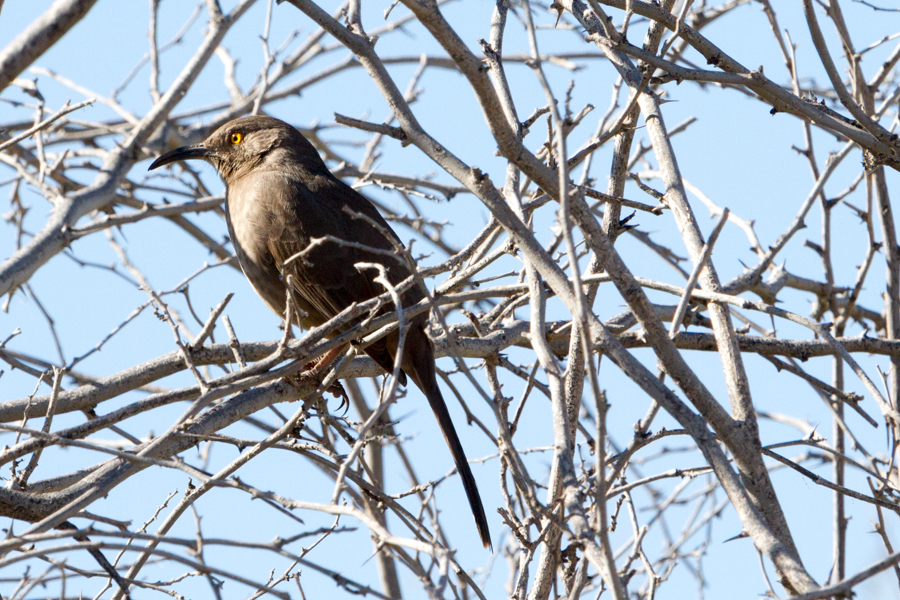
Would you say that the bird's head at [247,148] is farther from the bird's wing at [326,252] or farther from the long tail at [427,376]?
the long tail at [427,376]

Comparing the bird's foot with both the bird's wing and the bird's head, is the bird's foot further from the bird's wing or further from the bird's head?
the bird's head

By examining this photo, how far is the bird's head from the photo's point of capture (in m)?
6.12

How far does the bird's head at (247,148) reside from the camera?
20.1 ft

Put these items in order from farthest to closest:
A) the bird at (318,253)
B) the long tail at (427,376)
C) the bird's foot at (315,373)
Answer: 1. the bird at (318,253)
2. the long tail at (427,376)
3. the bird's foot at (315,373)

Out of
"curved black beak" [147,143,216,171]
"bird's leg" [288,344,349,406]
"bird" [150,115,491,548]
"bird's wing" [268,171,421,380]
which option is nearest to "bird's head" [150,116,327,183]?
"curved black beak" [147,143,216,171]

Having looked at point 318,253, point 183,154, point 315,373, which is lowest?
point 315,373

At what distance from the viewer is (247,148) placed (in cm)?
620

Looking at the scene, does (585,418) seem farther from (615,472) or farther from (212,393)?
(212,393)

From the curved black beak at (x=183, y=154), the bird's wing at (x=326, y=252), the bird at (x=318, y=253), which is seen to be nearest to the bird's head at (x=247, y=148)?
the curved black beak at (x=183, y=154)

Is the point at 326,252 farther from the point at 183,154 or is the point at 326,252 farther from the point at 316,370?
the point at 183,154

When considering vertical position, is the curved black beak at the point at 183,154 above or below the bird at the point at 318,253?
above

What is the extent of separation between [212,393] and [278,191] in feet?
9.95

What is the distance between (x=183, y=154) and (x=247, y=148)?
1.41 ft

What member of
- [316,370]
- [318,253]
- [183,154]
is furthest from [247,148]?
[316,370]
